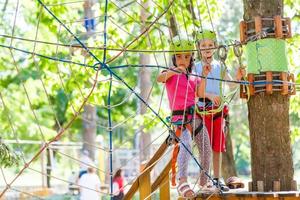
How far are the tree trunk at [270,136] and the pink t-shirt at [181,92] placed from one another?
33cm

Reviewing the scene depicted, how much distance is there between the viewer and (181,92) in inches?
185

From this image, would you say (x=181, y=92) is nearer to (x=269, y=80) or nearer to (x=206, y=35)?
(x=206, y=35)

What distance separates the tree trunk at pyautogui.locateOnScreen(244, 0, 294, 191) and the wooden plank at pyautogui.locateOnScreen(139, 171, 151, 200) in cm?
99

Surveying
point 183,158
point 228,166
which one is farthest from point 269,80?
point 228,166

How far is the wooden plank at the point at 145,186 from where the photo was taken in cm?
543

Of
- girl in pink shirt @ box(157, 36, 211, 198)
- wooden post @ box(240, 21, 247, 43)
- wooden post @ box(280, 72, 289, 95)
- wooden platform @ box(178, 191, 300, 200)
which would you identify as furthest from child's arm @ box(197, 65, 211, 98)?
wooden platform @ box(178, 191, 300, 200)

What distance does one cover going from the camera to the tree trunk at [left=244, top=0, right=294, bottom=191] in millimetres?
4578

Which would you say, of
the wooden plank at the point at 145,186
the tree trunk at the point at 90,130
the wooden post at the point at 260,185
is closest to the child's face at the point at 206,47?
the wooden post at the point at 260,185

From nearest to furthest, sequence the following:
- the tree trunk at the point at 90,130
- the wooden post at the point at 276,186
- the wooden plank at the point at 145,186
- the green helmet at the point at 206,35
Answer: the wooden post at the point at 276,186 → the green helmet at the point at 206,35 → the wooden plank at the point at 145,186 → the tree trunk at the point at 90,130

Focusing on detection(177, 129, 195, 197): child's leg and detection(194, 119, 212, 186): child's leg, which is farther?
detection(194, 119, 212, 186): child's leg

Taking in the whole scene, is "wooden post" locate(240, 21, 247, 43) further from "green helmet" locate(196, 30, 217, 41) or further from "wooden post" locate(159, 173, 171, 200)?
"wooden post" locate(159, 173, 171, 200)

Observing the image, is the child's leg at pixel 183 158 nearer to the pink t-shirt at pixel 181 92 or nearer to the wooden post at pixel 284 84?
the pink t-shirt at pixel 181 92

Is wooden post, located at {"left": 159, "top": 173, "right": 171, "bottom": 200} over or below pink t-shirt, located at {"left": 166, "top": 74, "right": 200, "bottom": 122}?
below

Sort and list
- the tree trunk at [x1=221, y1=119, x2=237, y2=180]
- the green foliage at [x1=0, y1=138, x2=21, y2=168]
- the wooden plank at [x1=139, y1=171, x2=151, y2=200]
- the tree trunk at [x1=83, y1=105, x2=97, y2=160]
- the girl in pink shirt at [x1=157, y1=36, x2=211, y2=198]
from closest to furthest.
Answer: the girl in pink shirt at [x1=157, y1=36, x2=211, y2=198] < the wooden plank at [x1=139, y1=171, x2=151, y2=200] < the green foliage at [x1=0, y1=138, x2=21, y2=168] < the tree trunk at [x1=221, y1=119, x2=237, y2=180] < the tree trunk at [x1=83, y1=105, x2=97, y2=160]
